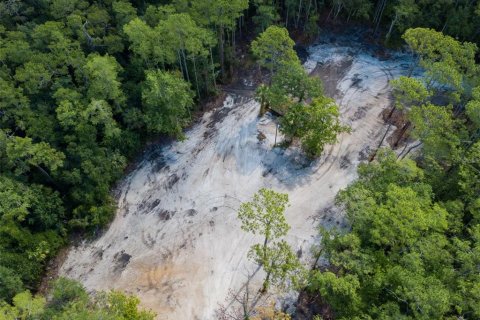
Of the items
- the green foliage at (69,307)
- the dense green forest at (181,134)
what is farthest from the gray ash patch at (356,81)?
the green foliage at (69,307)

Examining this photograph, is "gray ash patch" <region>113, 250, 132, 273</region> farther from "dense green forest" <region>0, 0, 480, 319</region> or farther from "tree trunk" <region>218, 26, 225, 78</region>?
"tree trunk" <region>218, 26, 225, 78</region>

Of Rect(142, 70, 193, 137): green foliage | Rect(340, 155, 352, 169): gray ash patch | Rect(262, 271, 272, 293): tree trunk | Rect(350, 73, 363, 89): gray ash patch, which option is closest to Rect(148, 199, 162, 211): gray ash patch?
Rect(142, 70, 193, 137): green foliage

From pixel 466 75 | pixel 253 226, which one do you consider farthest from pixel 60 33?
pixel 466 75

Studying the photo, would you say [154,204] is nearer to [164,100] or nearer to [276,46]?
[164,100]

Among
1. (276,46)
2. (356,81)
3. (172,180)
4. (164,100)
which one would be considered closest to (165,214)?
(172,180)

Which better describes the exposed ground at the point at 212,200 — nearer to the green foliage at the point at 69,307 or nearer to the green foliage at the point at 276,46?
the green foliage at the point at 69,307
